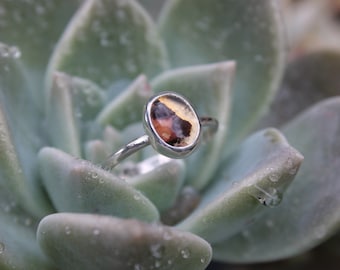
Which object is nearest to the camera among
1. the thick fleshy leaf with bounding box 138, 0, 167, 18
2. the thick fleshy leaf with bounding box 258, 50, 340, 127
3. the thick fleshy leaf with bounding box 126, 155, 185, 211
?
the thick fleshy leaf with bounding box 126, 155, 185, 211

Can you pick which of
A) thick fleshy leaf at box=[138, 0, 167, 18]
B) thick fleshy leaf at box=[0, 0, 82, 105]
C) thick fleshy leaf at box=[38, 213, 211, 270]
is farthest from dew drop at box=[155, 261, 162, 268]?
thick fleshy leaf at box=[138, 0, 167, 18]

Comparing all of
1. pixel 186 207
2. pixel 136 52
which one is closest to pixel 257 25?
pixel 136 52

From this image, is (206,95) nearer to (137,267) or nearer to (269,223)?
(269,223)

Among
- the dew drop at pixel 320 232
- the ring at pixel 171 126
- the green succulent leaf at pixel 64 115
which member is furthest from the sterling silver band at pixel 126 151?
the dew drop at pixel 320 232

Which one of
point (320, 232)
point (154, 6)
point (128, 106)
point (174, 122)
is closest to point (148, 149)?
point (128, 106)

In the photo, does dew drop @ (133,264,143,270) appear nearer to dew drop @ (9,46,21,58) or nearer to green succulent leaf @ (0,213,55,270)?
green succulent leaf @ (0,213,55,270)

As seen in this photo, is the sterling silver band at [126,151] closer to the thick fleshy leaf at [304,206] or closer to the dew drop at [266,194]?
the dew drop at [266,194]
